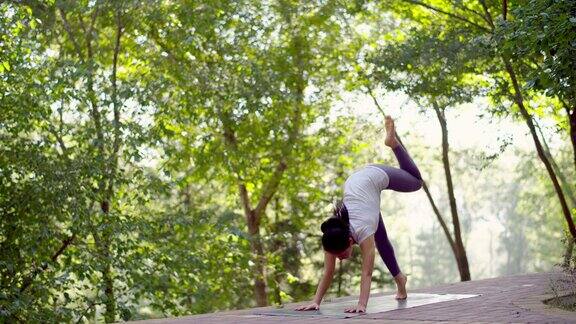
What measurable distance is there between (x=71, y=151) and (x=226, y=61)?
16.0 feet

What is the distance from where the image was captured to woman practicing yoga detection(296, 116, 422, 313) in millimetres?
7258

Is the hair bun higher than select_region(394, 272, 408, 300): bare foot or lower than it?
higher

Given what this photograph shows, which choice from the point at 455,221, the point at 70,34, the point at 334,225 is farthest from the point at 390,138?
the point at 455,221

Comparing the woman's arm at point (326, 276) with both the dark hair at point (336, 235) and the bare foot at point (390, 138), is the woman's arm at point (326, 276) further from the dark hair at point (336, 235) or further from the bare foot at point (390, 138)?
the bare foot at point (390, 138)

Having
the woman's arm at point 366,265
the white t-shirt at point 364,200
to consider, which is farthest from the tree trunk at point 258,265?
the woman's arm at point 366,265

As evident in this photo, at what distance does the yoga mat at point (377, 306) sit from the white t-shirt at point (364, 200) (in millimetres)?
689

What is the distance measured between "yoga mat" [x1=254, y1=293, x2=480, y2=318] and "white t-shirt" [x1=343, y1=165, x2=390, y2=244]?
2.26ft

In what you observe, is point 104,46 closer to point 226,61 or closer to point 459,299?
point 226,61

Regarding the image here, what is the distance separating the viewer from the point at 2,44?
1252 cm

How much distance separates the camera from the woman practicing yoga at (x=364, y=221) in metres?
7.26

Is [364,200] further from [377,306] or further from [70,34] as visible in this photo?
[70,34]

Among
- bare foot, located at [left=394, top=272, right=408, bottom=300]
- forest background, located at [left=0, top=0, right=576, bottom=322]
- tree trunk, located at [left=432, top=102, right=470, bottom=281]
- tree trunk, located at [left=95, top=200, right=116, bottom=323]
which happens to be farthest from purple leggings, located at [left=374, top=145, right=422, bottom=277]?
tree trunk, located at [left=432, top=102, right=470, bottom=281]

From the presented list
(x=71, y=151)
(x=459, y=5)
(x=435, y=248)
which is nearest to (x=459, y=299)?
(x=71, y=151)

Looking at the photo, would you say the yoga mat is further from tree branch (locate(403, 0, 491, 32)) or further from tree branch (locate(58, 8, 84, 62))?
tree branch (locate(58, 8, 84, 62))
